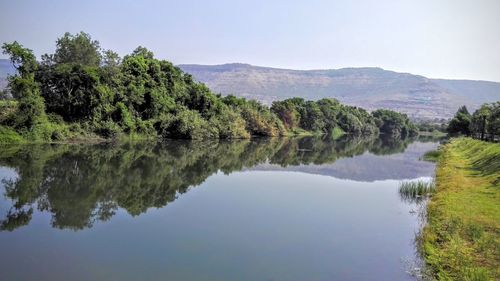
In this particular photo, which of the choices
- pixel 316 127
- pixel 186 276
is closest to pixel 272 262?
pixel 186 276

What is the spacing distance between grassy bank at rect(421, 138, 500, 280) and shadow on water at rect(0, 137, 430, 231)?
1392cm

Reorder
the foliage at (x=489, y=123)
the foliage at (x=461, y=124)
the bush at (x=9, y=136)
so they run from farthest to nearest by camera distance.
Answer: the foliage at (x=461, y=124)
the foliage at (x=489, y=123)
the bush at (x=9, y=136)

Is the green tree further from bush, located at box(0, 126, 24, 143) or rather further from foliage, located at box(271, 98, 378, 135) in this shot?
foliage, located at box(271, 98, 378, 135)

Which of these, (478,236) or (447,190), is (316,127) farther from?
(478,236)

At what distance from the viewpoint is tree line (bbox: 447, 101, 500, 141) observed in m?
65.2

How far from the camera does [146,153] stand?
48531 mm

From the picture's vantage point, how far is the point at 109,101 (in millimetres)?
61844

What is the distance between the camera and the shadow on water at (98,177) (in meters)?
21.4

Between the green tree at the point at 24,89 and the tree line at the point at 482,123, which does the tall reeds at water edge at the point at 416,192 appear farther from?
the green tree at the point at 24,89

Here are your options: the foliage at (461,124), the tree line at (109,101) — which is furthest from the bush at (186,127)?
the foliage at (461,124)

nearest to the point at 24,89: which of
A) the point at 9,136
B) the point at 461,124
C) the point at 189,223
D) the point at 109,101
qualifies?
the point at 9,136

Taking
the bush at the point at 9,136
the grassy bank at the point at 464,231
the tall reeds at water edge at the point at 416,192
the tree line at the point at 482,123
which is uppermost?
the tree line at the point at 482,123

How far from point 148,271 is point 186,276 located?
4.05 ft

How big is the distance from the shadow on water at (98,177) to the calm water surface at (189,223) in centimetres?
9
